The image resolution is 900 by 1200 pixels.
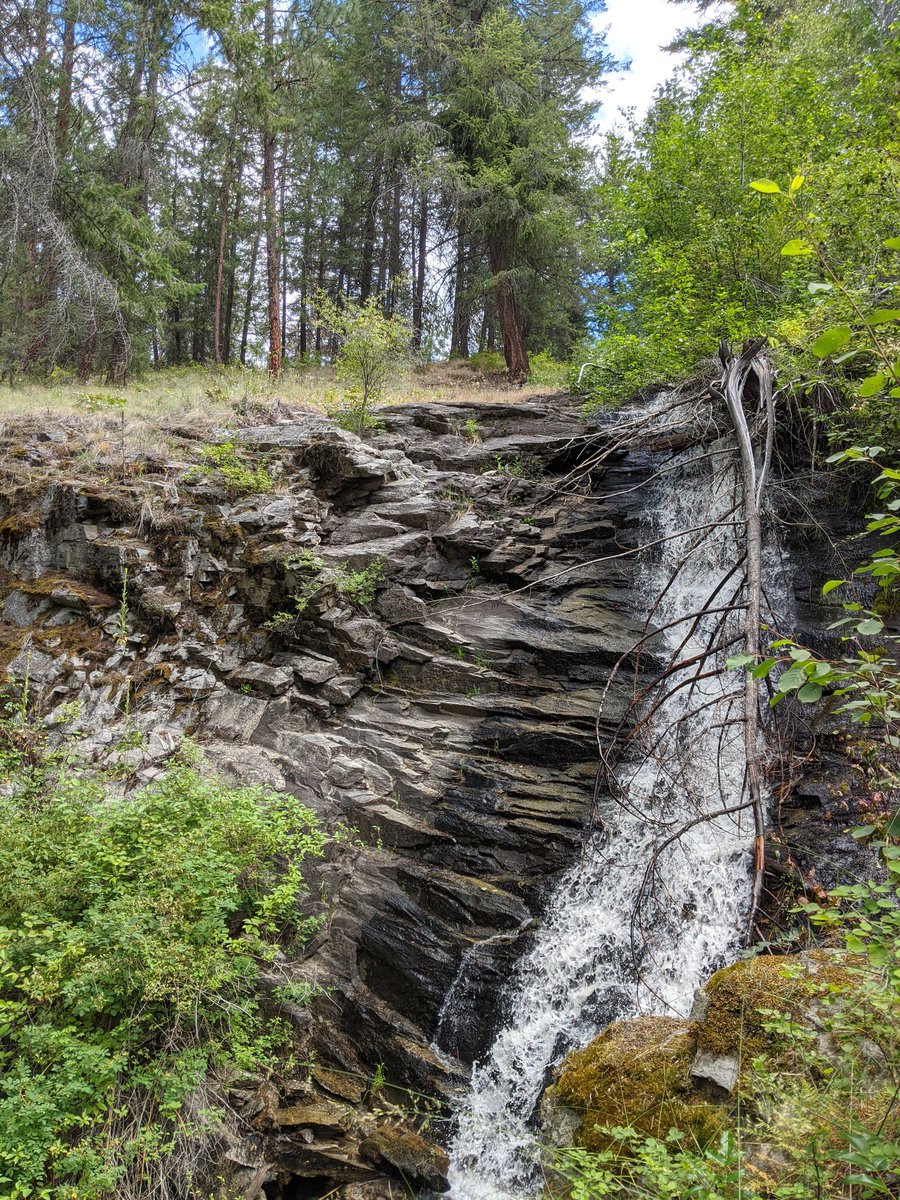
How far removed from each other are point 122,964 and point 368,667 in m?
4.22

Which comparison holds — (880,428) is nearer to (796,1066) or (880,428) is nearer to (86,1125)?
(796,1066)

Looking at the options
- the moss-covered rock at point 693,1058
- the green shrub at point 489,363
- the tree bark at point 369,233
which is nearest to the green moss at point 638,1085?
the moss-covered rock at point 693,1058

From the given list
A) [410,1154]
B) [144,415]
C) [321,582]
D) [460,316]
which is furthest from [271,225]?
[410,1154]

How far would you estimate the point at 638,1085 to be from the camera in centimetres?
388

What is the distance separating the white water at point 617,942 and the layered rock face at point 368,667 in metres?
0.28

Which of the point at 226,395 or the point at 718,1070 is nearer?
the point at 718,1070

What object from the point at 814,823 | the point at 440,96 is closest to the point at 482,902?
the point at 814,823

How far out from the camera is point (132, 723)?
731 cm

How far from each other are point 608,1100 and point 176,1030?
3090 millimetres

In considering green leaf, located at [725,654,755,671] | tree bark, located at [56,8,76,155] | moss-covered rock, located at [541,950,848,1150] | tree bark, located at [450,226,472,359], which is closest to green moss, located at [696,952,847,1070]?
moss-covered rock, located at [541,950,848,1150]

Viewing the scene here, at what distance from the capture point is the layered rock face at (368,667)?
5723 mm

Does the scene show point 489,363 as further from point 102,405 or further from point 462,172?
point 102,405

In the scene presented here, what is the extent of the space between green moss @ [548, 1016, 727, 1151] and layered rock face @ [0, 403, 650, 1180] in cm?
142

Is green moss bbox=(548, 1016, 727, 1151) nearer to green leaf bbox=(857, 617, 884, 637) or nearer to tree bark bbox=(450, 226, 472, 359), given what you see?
green leaf bbox=(857, 617, 884, 637)
